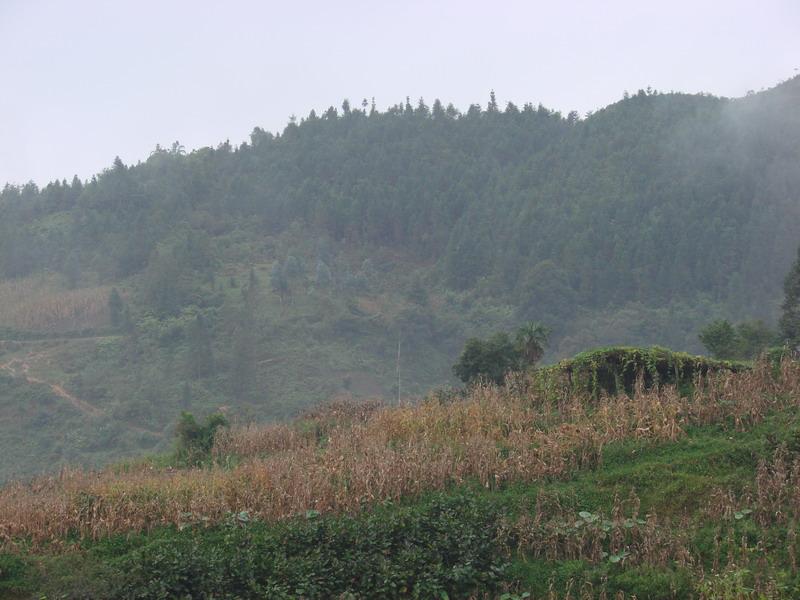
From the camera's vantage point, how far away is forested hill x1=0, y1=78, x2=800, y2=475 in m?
53.0

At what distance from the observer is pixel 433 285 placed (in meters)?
67.8

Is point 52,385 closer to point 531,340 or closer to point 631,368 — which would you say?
point 531,340

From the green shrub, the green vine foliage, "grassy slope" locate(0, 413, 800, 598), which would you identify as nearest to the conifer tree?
the green vine foliage

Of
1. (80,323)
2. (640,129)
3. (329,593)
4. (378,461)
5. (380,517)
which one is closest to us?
(329,593)

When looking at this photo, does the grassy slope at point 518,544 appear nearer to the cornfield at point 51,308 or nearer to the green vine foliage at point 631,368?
the green vine foliage at point 631,368

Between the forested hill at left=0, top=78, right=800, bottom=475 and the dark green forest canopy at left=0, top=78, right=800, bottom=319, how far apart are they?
0.20m

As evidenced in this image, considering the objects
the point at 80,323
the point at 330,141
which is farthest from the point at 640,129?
the point at 80,323

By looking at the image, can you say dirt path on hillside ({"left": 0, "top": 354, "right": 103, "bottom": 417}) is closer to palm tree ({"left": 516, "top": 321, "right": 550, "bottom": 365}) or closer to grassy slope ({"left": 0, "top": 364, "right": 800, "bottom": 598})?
palm tree ({"left": 516, "top": 321, "right": 550, "bottom": 365})

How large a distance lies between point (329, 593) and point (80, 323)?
5217 cm

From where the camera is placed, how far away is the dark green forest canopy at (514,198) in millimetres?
60469

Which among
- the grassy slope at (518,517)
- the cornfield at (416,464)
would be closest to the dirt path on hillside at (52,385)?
the cornfield at (416,464)

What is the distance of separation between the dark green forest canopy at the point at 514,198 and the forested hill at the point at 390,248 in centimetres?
20

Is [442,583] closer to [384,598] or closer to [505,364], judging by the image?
[384,598]

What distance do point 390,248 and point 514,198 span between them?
11322 millimetres
